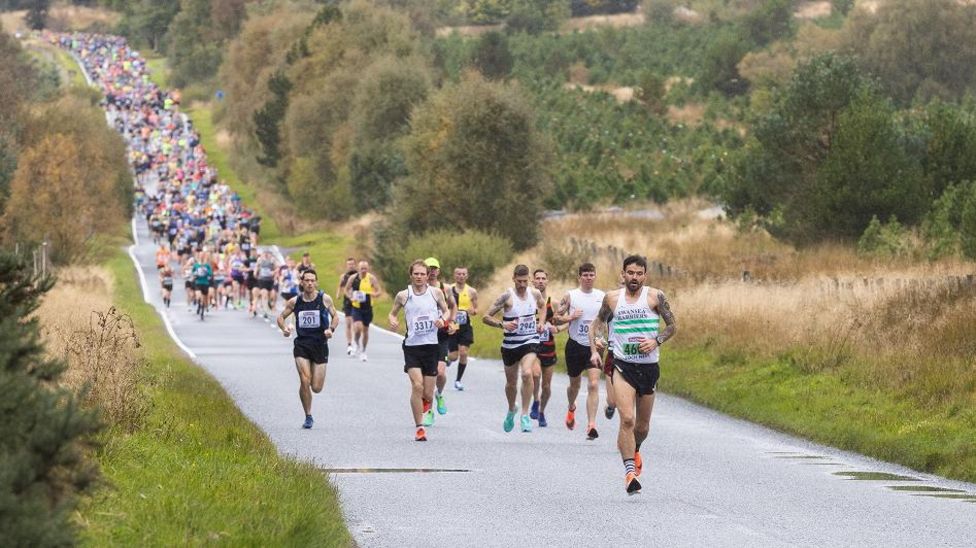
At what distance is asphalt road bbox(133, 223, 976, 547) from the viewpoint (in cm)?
1227

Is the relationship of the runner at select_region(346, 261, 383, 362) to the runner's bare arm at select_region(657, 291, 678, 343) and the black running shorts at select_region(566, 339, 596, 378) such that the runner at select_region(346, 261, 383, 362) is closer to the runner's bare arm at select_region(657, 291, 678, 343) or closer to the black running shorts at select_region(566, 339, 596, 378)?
the black running shorts at select_region(566, 339, 596, 378)

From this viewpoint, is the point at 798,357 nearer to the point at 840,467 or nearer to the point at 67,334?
the point at 840,467

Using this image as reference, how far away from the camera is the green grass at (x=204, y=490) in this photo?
33.2ft

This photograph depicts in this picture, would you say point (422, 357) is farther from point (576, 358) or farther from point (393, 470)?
point (393, 470)

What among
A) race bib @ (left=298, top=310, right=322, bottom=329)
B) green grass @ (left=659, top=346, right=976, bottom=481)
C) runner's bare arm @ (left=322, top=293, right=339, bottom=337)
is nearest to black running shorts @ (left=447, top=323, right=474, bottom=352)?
green grass @ (left=659, top=346, right=976, bottom=481)

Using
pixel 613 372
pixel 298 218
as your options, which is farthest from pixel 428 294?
pixel 298 218

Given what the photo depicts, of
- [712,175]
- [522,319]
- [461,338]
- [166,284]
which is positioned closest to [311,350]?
[522,319]

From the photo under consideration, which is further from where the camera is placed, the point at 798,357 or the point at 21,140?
the point at 21,140

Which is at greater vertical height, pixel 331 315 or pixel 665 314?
pixel 665 314

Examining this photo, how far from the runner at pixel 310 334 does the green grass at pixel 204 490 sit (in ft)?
4.62

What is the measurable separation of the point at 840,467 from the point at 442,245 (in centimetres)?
3116

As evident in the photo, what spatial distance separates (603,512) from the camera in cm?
1324

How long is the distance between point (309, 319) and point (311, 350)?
0.34 metres

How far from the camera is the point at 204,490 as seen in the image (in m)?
11.8
